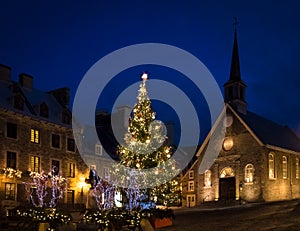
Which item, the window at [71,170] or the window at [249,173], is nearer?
the window at [249,173]

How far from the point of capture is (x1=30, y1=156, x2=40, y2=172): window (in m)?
32.2

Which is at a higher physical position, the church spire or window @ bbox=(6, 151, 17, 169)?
the church spire

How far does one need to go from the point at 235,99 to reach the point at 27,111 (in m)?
18.6

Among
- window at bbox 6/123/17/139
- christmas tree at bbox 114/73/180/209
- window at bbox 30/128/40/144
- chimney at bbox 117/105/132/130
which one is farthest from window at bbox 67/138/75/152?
christmas tree at bbox 114/73/180/209

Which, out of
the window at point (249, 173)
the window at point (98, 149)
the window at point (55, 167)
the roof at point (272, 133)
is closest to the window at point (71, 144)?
the window at point (55, 167)

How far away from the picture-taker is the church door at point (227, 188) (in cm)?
3582

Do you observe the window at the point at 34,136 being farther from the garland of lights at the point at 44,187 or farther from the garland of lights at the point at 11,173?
the garland of lights at the point at 11,173

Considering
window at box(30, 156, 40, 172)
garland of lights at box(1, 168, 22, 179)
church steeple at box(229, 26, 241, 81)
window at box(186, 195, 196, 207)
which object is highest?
church steeple at box(229, 26, 241, 81)

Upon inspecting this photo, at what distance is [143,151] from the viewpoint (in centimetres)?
2039

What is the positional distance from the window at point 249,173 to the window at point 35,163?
17.3 metres

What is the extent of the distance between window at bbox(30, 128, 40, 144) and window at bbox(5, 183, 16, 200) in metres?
4.01

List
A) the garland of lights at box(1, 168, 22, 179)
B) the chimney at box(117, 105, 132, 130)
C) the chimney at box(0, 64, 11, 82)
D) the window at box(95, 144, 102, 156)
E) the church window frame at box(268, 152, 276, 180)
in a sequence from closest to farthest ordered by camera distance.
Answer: the garland of lights at box(1, 168, 22, 179) → the chimney at box(0, 64, 11, 82) → the church window frame at box(268, 152, 276, 180) → the window at box(95, 144, 102, 156) → the chimney at box(117, 105, 132, 130)

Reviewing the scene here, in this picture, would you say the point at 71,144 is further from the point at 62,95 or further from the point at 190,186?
the point at 190,186

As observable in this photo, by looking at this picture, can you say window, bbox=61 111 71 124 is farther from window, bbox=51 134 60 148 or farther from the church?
the church
